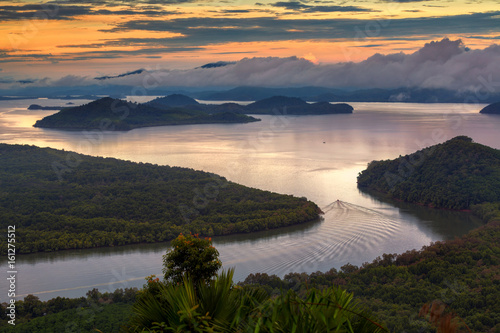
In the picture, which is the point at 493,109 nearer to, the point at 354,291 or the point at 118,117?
the point at 118,117

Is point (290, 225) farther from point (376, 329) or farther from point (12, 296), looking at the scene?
point (376, 329)

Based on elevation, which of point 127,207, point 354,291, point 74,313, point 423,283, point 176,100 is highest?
point 176,100

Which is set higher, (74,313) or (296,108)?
(296,108)

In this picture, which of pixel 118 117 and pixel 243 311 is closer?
pixel 243 311

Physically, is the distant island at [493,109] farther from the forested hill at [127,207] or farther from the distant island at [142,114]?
the forested hill at [127,207]

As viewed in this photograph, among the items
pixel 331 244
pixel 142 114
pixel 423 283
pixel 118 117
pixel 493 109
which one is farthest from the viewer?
pixel 493 109

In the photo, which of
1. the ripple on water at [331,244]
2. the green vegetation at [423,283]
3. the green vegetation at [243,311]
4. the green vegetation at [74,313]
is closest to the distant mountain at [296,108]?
the ripple on water at [331,244]

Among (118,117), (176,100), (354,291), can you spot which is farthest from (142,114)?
(354,291)
